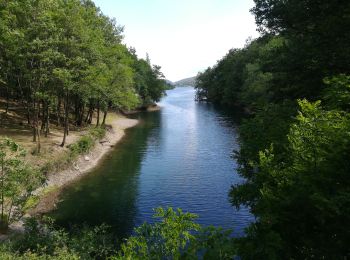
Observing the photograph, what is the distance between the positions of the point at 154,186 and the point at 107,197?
17.8ft

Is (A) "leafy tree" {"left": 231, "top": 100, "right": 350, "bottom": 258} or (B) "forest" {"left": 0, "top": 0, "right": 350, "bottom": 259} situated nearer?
(A) "leafy tree" {"left": 231, "top": 100, "right": 350, "bottom": 258}

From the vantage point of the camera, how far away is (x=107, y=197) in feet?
116

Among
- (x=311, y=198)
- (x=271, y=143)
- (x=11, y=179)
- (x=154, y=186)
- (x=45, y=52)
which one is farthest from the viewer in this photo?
(x=154, y=186)

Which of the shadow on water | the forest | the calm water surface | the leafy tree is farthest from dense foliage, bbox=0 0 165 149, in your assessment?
the leafy tree

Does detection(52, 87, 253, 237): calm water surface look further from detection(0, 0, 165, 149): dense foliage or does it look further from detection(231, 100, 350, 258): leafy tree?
detection(231, 100, 350, 258): leafy tree

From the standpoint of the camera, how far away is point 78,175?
41.3 m

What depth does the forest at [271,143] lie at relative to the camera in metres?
13.1

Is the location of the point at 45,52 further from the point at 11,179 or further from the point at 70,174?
the point at 11,179

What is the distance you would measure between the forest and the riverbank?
446 centimetres

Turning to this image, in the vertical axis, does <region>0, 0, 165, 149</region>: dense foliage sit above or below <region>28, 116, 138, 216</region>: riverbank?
above

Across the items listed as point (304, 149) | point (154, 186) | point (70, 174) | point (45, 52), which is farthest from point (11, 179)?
point (304, 149)

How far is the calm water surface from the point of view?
30.2 meters

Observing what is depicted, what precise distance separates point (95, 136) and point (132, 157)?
8.86 metres

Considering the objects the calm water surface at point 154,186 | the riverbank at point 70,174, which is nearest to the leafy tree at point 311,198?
the calm water surface at point 154,186
